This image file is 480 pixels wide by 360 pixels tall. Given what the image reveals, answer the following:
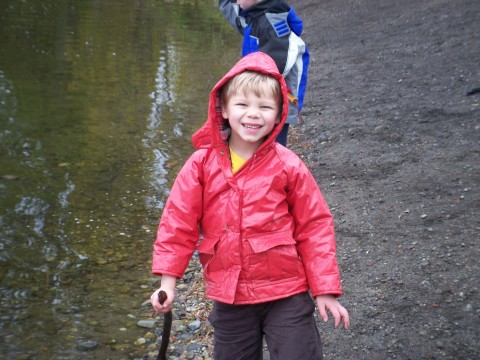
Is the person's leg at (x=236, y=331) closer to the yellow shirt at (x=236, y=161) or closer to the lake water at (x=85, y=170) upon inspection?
the yellow shirt at (x=236, y=161)

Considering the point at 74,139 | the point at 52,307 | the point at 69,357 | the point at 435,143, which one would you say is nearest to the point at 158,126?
the point at 74,139

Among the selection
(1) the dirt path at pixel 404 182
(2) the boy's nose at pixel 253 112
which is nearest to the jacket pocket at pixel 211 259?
(2) the boy's nose at pixel 253 112

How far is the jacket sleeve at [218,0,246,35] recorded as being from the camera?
434cm

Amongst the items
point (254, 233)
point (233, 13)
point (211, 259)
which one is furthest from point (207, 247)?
point (233, 13)

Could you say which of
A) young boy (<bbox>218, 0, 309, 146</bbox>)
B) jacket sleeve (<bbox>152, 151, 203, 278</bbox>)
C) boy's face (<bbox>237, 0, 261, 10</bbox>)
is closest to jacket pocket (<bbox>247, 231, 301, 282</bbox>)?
jacket sleeve (<bbox>152, 151, 203, 278</bbox>)

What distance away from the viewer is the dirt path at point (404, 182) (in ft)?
11.2

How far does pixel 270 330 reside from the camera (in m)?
2.58

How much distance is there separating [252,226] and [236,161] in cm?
32

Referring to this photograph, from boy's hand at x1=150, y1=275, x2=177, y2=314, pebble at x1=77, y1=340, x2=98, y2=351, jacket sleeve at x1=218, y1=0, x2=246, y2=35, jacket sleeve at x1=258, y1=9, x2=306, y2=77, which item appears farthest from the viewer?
jacket sleeve at x1=218, y1=0, x2=246, y2=35

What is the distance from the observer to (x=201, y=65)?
41.7 feet

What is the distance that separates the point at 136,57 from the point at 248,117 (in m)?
10.5

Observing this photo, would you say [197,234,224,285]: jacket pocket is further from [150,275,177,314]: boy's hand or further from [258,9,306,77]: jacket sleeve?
[258,9,306,77]: jacket sleeve

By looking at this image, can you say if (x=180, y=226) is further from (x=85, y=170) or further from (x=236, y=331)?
(x=85, y=170)

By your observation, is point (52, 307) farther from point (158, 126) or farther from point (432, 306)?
point (158, 126)
